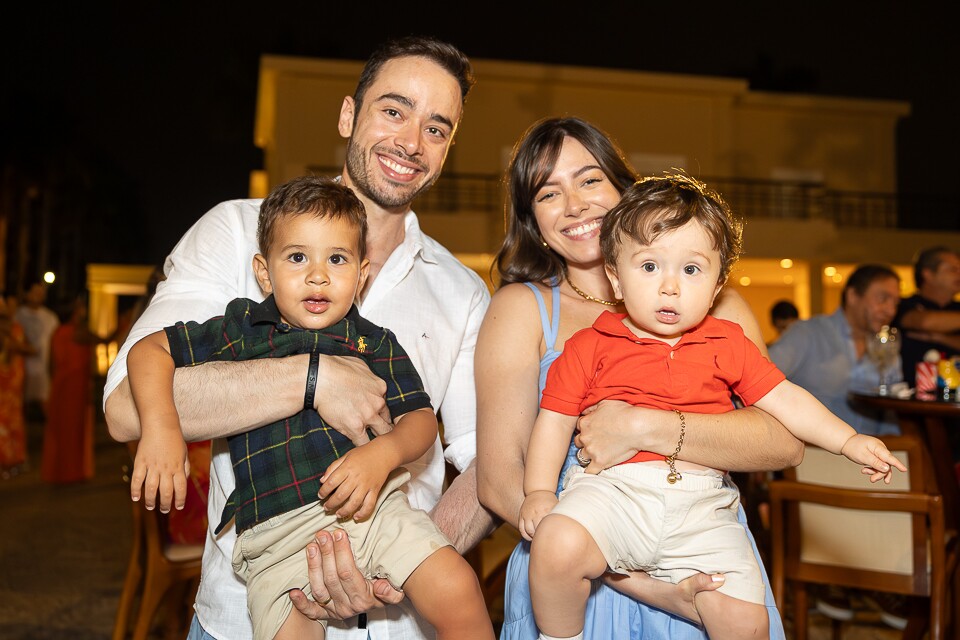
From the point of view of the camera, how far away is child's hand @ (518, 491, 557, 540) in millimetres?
1736

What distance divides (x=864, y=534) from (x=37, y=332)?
1138cm

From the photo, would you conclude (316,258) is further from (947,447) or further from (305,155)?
(305,155)

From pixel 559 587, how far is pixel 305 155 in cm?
1486

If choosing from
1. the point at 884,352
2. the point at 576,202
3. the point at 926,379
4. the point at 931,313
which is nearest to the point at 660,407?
the point at 576,202

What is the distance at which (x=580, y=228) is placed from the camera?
84.4 inches

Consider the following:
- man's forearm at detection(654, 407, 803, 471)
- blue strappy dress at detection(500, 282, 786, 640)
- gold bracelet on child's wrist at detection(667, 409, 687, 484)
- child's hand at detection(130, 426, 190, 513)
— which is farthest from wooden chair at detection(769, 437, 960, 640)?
child's hand at detection(130, 426, 190, 513)

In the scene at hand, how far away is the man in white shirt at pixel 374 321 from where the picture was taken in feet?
5.63

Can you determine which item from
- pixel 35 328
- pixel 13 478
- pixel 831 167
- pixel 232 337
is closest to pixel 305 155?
pixel 35 328

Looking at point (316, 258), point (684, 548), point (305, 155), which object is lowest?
point (684, 548)

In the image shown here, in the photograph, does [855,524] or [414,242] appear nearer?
[414,242]

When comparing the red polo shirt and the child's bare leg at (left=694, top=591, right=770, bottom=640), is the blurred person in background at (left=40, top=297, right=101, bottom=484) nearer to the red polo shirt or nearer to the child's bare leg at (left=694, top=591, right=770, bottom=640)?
the red polo shirt

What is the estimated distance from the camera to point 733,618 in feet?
5.39

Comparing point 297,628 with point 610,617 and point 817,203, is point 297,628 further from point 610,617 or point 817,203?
point 817,203

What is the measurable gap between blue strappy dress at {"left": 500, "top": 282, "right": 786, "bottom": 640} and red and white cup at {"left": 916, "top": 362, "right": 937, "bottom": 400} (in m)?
2.98
